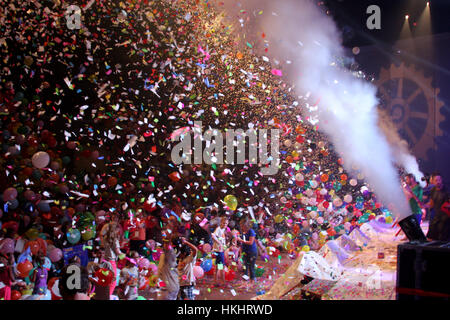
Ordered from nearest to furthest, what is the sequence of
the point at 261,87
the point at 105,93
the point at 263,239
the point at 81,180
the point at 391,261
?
the point at 391,261, the point at 81,180, the point at 105,93, the point at 263,239, the point at 261,87

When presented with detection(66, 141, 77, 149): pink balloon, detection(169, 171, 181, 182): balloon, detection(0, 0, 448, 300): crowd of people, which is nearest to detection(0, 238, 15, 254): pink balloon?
detection(0, 0, 448, 300): crowd of people

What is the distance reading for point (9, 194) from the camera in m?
4.75

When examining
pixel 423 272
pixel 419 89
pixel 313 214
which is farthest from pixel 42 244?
pixel 419 89

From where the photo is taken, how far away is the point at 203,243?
19.3 feet

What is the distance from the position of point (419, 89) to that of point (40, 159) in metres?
9.12

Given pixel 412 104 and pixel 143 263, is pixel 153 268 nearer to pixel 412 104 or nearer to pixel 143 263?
pixel 143 263

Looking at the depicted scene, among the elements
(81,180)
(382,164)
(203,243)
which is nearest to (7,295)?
(81,180)

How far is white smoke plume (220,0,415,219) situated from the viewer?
25.4 ft

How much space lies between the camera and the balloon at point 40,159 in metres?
5.12
